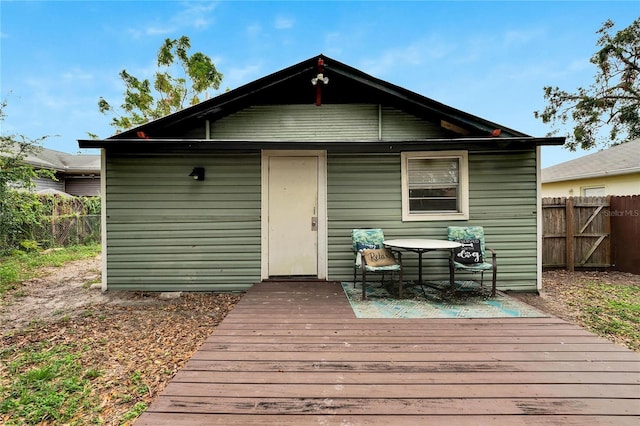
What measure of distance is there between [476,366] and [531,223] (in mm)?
3747

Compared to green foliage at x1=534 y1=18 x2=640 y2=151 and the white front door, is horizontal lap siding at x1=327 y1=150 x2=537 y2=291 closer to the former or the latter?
the white front door

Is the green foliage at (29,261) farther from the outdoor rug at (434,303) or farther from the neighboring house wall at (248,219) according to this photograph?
the outdoor rug at (434,303)

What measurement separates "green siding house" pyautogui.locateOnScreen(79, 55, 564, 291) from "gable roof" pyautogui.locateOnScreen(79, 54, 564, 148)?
3 centimetres

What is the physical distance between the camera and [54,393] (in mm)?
2260

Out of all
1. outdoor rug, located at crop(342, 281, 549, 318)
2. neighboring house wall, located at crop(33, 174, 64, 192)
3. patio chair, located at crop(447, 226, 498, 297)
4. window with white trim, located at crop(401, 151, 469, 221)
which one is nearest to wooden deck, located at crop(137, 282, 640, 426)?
outdoor rug, located at crop(342, 281, 549, 318)

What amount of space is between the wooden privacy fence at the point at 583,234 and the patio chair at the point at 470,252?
3.06 metres

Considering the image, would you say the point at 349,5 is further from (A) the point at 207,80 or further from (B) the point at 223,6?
(A) the point at 207,80

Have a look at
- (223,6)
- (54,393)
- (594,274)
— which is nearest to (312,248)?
(54,393)

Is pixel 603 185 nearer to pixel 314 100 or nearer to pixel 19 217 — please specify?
pixel 314 100

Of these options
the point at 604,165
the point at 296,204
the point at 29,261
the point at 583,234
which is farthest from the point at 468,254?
the point at 29,261

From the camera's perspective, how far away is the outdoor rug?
3.25 meters

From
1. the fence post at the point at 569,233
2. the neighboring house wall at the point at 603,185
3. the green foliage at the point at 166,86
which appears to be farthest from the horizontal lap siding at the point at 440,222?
the green foliage at the point at 166,86

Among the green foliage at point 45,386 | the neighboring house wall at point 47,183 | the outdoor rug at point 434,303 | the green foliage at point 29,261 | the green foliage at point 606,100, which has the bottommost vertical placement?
the green foliage at point 45,386

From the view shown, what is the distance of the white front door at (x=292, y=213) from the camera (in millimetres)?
4832
